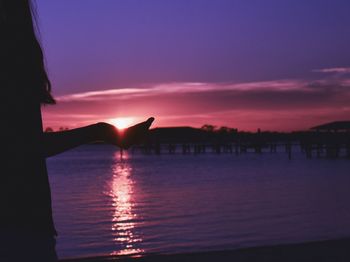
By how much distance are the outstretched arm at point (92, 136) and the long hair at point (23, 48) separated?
0.13 meters

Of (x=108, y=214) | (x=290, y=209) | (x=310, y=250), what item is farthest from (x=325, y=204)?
(x=310, y=250)

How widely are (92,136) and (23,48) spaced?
294 mm

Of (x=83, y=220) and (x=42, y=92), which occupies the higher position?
(x=42, y=92)

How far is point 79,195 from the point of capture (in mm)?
37031

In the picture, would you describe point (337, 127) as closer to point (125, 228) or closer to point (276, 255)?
point (125, 228)

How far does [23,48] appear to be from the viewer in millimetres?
1558

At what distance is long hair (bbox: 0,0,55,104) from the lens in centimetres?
153

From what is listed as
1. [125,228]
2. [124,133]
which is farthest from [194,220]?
[124,133]

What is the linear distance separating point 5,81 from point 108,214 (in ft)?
77.7

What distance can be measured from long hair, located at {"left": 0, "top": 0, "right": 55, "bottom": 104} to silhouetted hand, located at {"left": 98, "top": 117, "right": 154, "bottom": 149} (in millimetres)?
212

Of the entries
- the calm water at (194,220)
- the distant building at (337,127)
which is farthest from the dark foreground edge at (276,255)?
the distant building at (337,127)

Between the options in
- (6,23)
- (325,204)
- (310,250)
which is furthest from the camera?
(325,204)

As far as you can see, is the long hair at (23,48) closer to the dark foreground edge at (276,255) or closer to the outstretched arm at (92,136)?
the outstretched arm at (92,136)

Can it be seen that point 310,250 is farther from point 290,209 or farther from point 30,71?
point 290,209
